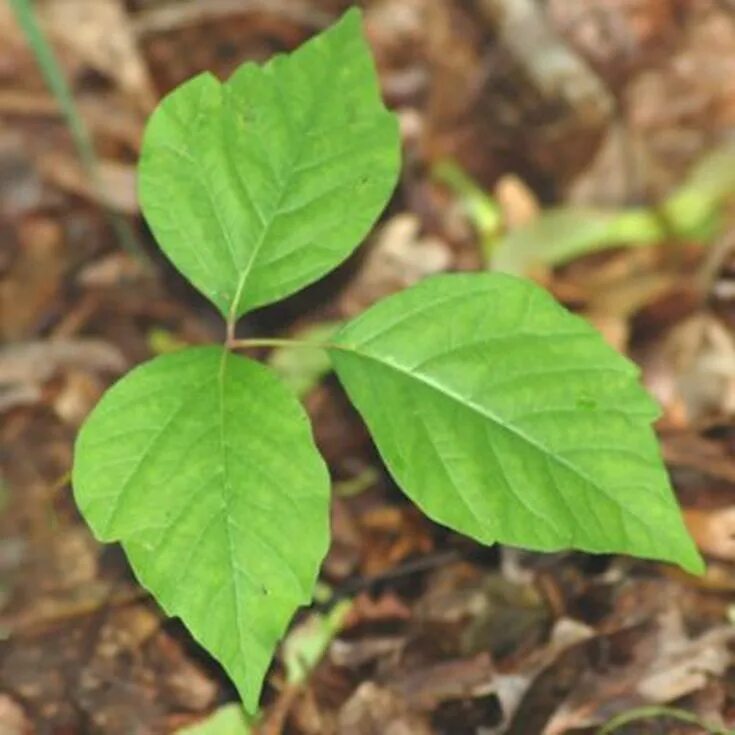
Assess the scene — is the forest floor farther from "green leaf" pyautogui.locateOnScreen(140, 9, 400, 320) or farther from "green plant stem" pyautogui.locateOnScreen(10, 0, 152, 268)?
"green leaf" pyautogui.locateOnScreen(140, 9, 400, 320)

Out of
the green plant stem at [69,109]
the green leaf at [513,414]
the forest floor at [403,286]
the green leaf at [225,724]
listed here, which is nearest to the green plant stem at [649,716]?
the forest floor at [403,286]

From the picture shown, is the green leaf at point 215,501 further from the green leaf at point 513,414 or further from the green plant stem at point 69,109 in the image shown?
the green plant stem at point 69,109

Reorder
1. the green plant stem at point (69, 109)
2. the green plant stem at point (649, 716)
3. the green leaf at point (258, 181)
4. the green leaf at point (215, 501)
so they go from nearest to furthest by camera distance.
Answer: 1. the green leaf at point (215, 501)
2. the green leaf at point (258, 181)
3. the green plant stem at point (649, 716)
4. the green plant stem at point (69, 109)

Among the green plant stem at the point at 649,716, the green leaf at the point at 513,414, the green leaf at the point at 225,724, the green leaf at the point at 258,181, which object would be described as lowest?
the green plant stem at the point at 649,716

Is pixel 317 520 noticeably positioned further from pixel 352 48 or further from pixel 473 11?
pixel 473 11

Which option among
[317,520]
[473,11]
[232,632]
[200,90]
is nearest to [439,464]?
[317,520]

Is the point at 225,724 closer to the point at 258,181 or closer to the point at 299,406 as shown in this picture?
the point at 299,406
